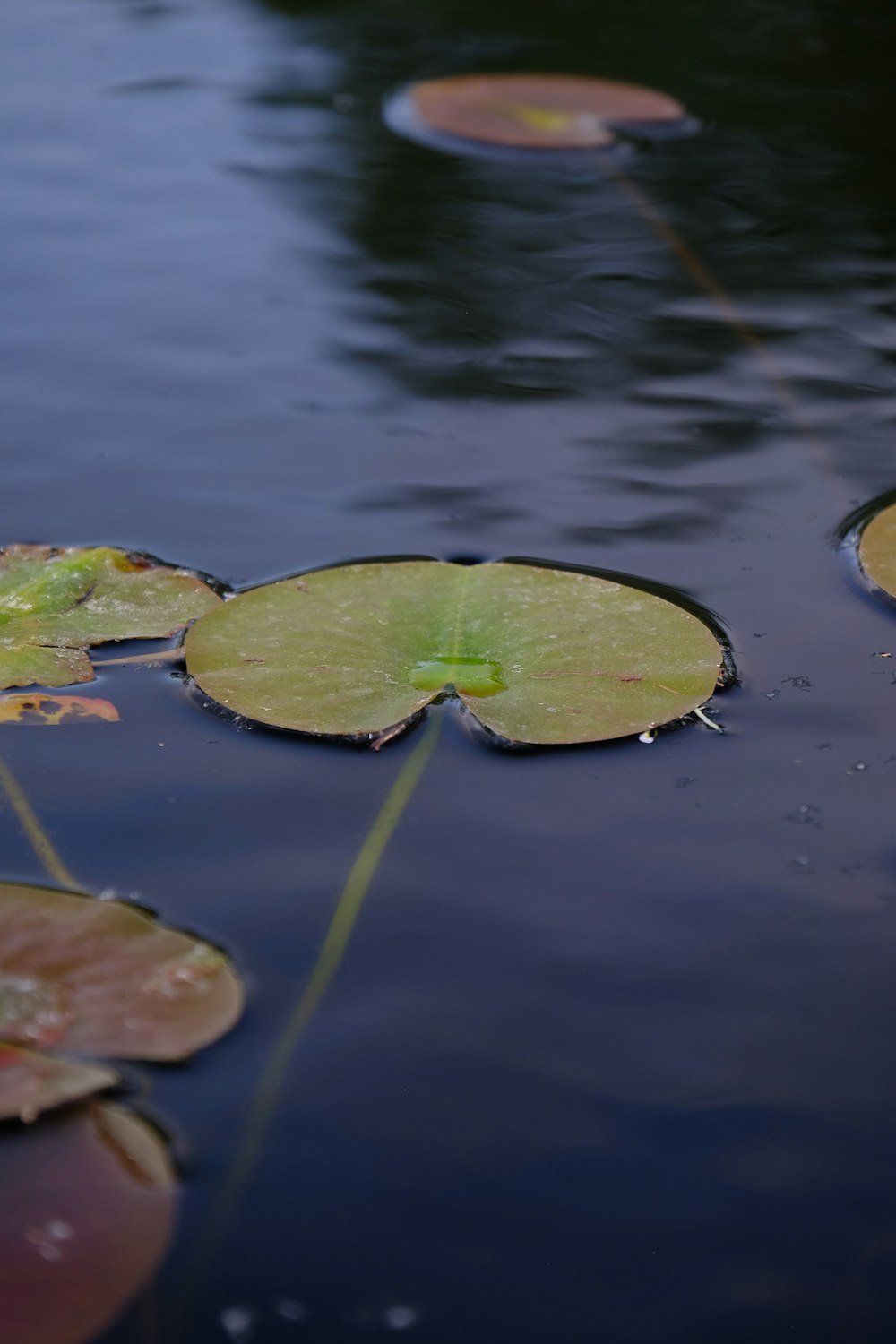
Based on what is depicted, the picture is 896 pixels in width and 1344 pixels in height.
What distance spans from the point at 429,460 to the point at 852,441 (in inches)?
25.5

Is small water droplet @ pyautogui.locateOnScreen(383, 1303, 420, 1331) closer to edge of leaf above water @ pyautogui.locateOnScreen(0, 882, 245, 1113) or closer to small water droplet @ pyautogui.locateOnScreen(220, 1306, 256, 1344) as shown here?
small water droplet @ pyautogui.locateOnScreen(220, 1306, 256, 1344)

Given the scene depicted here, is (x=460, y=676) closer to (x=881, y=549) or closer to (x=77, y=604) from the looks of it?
(x=77, y=604)

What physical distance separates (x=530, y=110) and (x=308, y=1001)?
2.77 metres

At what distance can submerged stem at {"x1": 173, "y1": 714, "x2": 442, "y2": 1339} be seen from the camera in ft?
2.94

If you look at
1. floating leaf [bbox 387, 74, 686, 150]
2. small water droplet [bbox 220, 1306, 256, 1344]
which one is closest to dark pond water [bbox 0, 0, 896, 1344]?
small water droplet [bbox 220, 1306, 256, 1344]

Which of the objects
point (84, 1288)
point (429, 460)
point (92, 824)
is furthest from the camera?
point (429, 460)

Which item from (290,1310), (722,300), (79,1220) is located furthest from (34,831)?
(722,300)

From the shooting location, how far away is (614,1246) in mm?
894

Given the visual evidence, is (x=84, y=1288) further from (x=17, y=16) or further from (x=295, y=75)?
(x=17, y=16)

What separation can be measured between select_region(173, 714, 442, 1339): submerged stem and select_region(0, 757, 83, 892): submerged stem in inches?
9.5

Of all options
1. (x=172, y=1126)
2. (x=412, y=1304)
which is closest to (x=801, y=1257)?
(x=412, y=1304)

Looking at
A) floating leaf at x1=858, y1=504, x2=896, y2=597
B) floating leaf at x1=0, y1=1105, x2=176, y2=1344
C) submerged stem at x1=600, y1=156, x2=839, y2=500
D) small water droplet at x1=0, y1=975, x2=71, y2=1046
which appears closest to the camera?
floating leaf at x1=0, y1=1105, x2=176, y2=1344

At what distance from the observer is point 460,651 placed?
4.70 ft

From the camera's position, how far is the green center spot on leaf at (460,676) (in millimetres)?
1377
